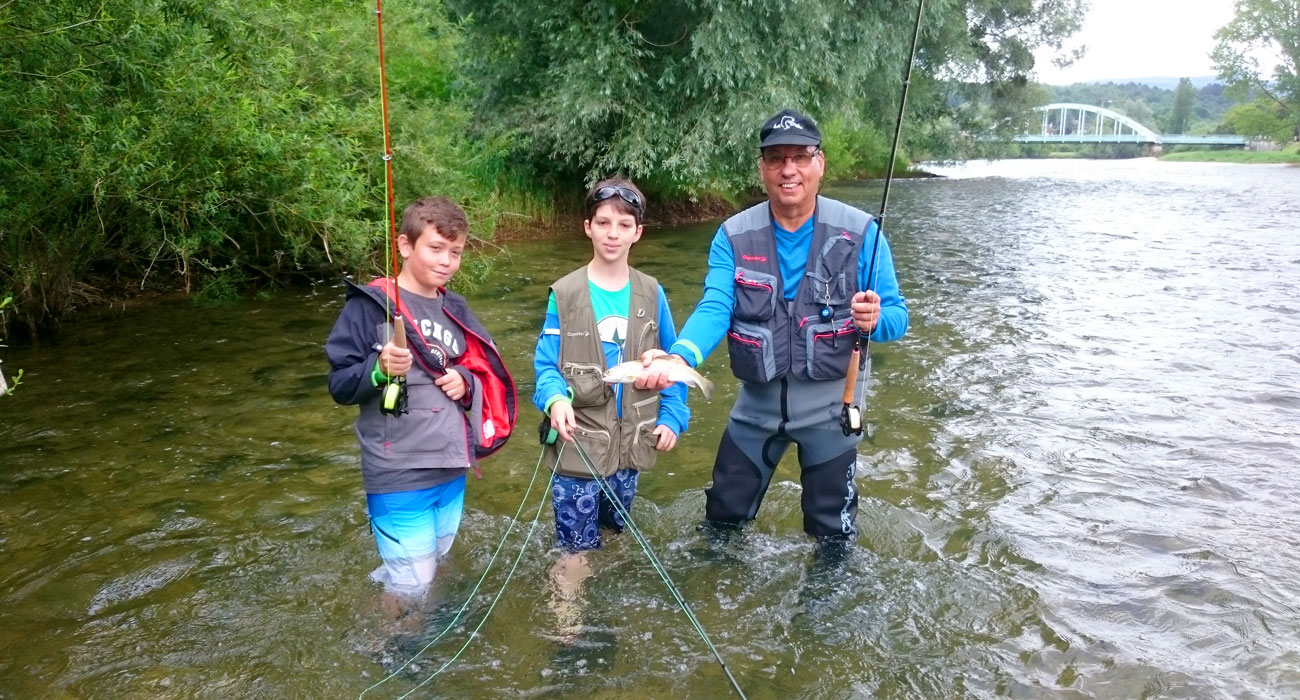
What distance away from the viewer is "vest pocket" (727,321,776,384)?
421 centimetres

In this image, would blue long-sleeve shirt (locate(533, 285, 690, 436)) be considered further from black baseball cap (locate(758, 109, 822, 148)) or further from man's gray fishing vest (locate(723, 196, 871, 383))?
black baseball cap (locate(758, 109, 822, 148))

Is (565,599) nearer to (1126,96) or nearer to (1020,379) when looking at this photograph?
(1020,379)

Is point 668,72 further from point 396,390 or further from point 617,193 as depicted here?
point 396,390

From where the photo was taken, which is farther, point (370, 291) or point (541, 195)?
point (541, 195)

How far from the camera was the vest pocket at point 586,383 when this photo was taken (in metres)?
3.98

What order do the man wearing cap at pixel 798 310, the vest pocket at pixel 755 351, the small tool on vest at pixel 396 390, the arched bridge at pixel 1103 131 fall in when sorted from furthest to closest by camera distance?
the arched bridge at pixel 1103 131 → the vest pocket at pixel 755 351 → the man wearing cap at pixel 798 310 → the small tool on vest at pixel 396 390

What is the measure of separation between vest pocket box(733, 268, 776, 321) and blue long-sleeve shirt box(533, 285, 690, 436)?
38 centimetres

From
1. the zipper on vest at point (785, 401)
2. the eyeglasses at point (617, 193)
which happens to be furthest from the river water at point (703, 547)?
the eyeglasses at point (617, 193)

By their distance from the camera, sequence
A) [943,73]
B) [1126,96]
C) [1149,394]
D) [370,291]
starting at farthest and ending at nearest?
[1126,96] < [943,73] < [1149,394] < [370,291]

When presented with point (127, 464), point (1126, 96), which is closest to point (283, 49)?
point (127, 464)

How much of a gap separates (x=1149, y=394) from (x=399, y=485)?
7268mm

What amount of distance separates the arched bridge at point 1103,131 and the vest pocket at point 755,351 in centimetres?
7008

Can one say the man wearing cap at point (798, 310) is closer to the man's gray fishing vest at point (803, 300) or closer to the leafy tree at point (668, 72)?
the man's gray fishing vest at point (803, 300)

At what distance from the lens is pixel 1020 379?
873 cm
